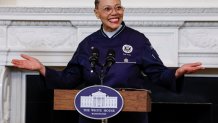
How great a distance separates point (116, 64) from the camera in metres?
1.96

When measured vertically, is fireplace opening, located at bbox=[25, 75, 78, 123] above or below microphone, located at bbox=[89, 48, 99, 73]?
below

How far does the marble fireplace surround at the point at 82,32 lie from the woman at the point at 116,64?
1.30m

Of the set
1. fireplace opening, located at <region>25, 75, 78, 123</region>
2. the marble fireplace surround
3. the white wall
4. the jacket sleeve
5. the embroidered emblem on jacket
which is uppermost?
the white wall

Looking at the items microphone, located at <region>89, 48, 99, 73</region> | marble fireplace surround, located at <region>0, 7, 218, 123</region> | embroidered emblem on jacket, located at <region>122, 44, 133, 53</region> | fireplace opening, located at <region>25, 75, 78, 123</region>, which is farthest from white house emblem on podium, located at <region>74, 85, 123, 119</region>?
fireplace opening, located at <region>25, 75, 78, 123</region>

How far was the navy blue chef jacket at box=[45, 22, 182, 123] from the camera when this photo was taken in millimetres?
1947

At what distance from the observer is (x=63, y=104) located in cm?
182

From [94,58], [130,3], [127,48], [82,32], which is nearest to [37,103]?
[82,32]

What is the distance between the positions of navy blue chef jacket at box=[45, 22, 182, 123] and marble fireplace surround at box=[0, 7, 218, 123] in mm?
1296

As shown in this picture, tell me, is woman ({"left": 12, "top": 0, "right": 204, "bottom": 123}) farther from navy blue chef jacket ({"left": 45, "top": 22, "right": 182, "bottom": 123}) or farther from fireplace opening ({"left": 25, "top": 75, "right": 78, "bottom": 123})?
fireplace opening ({"left": 25, "top": 75, "right": 78, "bottom": 123})

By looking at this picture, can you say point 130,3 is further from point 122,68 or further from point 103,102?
point 103,102

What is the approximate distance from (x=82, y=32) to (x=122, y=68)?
1.51 m

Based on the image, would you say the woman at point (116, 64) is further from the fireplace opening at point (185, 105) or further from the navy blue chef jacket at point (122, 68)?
the fireplace opening at point (185, 105)

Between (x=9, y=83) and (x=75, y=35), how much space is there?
0.62 metres

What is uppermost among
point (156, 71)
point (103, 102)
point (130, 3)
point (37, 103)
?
point (130, 3)
